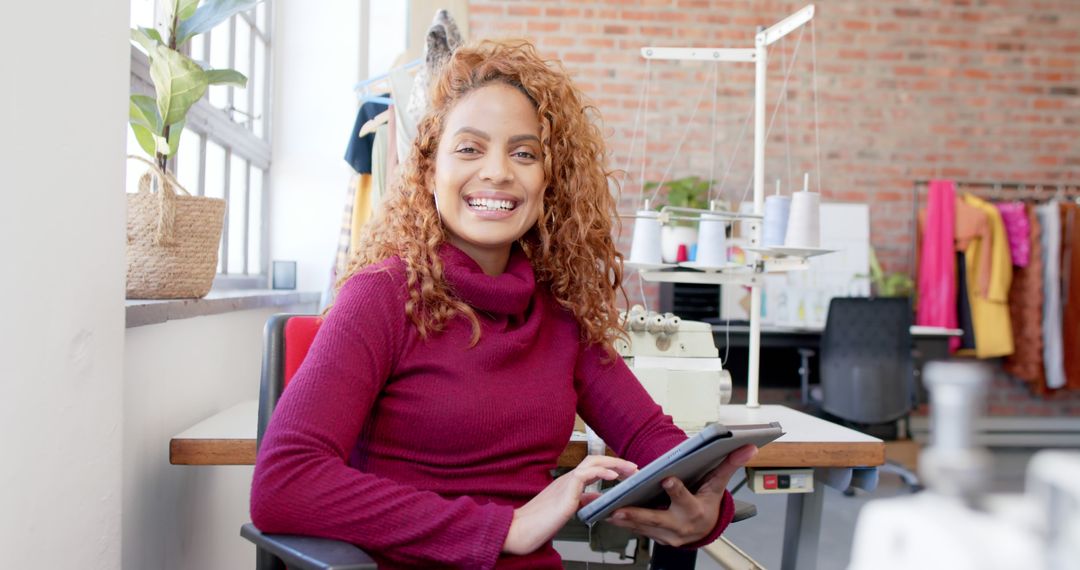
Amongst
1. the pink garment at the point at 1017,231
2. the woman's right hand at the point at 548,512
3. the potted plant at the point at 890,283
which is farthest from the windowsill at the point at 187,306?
the pink garment at the point at 1017,231

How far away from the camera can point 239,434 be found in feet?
5.01

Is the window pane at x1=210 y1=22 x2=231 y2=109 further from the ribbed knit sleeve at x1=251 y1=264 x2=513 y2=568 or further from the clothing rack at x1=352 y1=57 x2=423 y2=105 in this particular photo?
the ribbed knit sleeve at x1=251 y1=264 x2=513 y2=568

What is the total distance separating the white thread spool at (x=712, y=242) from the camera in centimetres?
222

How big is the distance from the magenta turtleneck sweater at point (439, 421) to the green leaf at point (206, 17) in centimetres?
79

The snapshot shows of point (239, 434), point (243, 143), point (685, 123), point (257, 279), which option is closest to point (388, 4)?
point (243, 143)

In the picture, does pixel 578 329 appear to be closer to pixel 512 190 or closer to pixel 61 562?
pixel 512 190

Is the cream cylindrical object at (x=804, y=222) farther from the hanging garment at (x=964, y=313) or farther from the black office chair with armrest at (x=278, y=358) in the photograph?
the hanging garment at (x=964, y=313)

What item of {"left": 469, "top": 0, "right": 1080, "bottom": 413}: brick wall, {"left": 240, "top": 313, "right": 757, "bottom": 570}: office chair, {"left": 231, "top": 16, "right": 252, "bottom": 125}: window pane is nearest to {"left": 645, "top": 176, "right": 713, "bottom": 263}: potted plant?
{"left": 469, "top": 0, "right": 1080, "bottom": 413}: brick wall

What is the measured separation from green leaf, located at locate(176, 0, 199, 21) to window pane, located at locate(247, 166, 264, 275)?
177 centimetres

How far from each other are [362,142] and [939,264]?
11.2 feet

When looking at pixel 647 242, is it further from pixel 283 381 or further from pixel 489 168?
pixel 283 381

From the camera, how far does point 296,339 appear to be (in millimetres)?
1293

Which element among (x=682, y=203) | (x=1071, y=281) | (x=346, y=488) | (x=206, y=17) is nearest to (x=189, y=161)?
(x=206, y=17)

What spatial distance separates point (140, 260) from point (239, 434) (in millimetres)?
415
